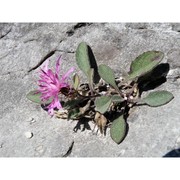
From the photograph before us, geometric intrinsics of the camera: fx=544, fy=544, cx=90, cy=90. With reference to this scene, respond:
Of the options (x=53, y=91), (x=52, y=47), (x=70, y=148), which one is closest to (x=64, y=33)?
(x=52, y=47)

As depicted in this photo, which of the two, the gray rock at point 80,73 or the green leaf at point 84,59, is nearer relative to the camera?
the gray rock at point 80,73

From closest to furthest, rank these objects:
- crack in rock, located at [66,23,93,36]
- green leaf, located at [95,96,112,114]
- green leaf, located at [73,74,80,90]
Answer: green leaf, located at [95,96,112,114] < green leaf, located at [73,74,80,90] < crack in rock, located at [66,23,93,36]

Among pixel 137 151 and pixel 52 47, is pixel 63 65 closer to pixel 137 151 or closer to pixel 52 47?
pixel 52 47

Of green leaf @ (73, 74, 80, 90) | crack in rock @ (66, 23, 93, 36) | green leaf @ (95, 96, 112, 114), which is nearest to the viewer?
green leaf @ (95, 96, 112, 114)

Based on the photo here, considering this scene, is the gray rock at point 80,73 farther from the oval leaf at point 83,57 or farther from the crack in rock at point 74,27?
the oval leaf at point 83,57

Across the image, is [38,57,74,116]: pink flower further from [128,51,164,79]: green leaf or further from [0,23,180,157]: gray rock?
[128,51,164,79]: green leaf

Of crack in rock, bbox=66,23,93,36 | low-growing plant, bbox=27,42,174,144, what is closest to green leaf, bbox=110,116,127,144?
low-growing plant, bbox=27,42,174,144

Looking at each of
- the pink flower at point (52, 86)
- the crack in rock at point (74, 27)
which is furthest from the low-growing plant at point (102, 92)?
the crack in rock at point (74, 27)
